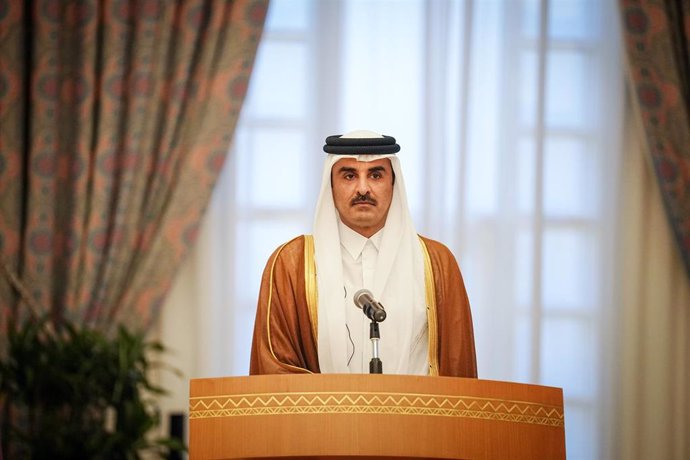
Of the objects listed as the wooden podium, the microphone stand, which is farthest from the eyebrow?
the wooden podium

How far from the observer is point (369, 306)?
277 cm

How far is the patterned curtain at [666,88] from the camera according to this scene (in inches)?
208

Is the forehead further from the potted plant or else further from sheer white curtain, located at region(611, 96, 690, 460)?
sheer white curtain, located at region(611, 96, 690, 460)

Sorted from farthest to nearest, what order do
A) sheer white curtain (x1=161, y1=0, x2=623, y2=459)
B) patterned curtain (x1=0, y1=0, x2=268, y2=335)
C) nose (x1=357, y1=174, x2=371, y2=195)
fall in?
sheer white curtain (x1=161, y1=0, x2=623, y2=459) < patterned curtain (x1=0, y1=0, x2=268, y2=335) < nose (x1=357, y1=174, x2=371, y2=195)

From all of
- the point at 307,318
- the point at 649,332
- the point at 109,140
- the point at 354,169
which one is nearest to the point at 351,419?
the point at 307,318

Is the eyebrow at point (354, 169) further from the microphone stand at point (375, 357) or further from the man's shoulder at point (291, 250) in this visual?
the microphone stand at point (375, 357)

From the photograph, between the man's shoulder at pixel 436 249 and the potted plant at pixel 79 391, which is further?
the potted plant at pixel 79 391

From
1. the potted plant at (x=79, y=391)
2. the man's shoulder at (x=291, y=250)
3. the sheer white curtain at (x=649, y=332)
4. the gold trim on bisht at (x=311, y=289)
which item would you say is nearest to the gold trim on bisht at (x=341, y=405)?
the gold trim on bisht at (x=311, y=289)

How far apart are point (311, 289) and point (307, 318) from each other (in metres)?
0.09

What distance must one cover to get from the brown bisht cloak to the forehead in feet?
0.86

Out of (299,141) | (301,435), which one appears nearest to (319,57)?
(299,141)

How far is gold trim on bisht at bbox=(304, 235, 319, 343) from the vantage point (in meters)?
3.10

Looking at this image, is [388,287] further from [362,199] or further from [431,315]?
[362,199]

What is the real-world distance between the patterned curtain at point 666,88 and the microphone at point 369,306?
9.36ft
